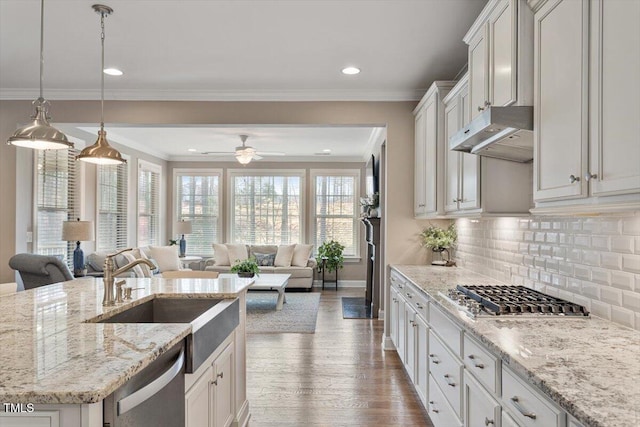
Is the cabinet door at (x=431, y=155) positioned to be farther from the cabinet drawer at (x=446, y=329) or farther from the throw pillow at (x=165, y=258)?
the throw pillow at (x=165, y=258)

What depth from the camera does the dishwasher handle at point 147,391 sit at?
1158mm

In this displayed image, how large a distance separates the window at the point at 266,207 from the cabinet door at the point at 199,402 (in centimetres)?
716

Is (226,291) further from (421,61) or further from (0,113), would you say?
(0,113)

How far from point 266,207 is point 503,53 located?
7.44m

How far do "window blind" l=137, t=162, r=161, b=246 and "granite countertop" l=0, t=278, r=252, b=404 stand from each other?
594cm

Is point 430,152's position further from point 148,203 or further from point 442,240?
point 148,203

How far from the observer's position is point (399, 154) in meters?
4.47

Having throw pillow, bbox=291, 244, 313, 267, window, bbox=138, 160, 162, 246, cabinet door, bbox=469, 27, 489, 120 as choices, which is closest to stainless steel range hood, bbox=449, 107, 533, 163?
cabinet door, bbox=469, 27, 489, 120

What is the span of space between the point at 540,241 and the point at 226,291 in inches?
74.2

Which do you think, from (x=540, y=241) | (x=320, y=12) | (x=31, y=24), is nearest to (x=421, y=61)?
(x=320, y=12)

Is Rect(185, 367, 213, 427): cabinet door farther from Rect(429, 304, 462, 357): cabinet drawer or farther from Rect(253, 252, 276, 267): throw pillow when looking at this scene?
Rect(253, 252, 276, 267): throw pillow

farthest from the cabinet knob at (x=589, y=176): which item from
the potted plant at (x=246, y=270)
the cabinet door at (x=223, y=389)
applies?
the potted plant at (x=246, y=270)

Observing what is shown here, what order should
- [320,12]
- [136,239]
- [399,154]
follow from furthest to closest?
1. [136,239]
2. [399,154]
3. [320,12]

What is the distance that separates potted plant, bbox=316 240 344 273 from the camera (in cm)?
859
